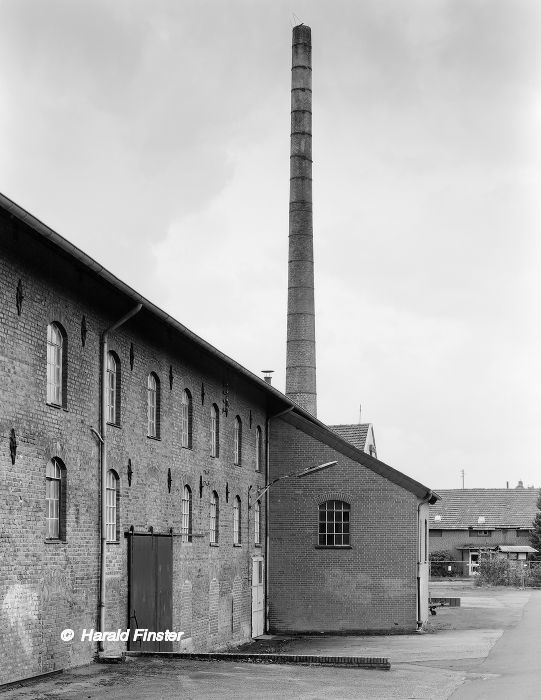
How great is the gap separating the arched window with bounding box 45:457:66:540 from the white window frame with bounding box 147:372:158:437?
182 inches

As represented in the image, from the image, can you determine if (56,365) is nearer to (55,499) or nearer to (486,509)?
(55,499)

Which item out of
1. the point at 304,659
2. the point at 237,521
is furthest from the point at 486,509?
the point at 304,659

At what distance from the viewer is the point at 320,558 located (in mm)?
32781

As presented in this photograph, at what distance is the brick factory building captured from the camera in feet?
54.7

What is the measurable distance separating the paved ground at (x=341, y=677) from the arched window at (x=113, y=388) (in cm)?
429

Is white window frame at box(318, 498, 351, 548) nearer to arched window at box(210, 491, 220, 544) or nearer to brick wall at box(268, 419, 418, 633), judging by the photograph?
brick wall at box(268, 419, 418, 633)

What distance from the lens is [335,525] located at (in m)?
33.0

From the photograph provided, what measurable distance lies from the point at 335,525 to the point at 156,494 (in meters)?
11.2

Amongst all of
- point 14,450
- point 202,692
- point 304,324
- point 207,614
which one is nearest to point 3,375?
point 14,450

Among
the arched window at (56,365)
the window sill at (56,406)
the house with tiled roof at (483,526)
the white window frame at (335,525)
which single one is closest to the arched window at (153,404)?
the arched window at (56,365)

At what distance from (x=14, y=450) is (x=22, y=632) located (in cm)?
261

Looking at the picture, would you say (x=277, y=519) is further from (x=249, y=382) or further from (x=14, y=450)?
(x=14, y=450)

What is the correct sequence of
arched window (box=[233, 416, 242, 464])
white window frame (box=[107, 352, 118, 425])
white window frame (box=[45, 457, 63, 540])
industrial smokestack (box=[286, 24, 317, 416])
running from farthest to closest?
industrial smokestack (box=[286, 24, 317, 416]) → arched window (box=[233, 416, 242, 464]) → white window frame (box=[107, 352, 118, 425]) → white window frame (box=[45, 457, 63, 540])

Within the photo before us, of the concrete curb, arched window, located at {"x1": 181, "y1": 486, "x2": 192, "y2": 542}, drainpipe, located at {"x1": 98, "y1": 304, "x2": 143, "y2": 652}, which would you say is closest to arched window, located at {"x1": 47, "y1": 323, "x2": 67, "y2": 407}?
drainpipe, located at {"x1": 98, "y1": 304, "x2": 143, "y2": 652}
